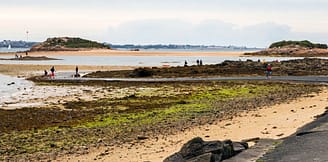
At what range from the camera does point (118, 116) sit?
23859 millimetres

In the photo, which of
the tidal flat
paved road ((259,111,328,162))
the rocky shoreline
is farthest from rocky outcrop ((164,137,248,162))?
the rocky shoreline

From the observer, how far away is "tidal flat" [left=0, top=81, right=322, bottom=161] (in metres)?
17.3

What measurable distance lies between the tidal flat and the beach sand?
757 mm

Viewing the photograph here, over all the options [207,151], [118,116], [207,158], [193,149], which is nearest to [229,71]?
[118,116]

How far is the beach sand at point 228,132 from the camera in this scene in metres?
15.0

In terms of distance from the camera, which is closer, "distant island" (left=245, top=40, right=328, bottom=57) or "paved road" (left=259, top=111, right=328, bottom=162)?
"paved road" (left=259, top=111, right=328, bottom=162)

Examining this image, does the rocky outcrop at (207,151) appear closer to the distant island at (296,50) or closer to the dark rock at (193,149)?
the dark rock at (193,149)

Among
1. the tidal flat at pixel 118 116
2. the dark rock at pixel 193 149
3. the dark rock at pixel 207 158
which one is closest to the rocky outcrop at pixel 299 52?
the tidal flat at pixel 118 116

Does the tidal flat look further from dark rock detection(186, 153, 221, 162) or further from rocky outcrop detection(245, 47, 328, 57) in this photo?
rocky outcrop detection(245, 47, 328, 57)

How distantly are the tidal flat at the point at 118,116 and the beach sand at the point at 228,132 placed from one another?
76 cm

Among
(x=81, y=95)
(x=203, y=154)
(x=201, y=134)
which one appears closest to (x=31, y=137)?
(x=201, y=134)

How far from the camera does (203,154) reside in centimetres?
1098

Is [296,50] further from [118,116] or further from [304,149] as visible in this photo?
[304,149]

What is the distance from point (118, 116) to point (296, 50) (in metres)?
133
